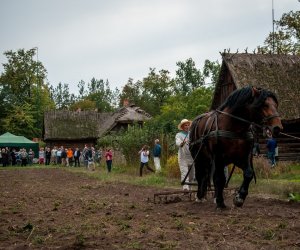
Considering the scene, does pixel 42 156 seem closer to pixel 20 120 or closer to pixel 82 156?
pixel 82 156

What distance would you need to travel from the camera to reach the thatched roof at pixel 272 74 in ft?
86.4

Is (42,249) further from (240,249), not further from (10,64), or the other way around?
(10,64)

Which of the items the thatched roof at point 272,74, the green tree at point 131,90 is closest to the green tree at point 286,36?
the thatched roof at point 272,74

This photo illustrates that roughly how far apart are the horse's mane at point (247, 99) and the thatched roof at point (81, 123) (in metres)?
48.2

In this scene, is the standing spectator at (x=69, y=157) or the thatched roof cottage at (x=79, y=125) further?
the thatched roof cottage at (x=79, y=125)

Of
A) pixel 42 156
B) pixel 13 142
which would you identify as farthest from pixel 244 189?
pixel 13 142

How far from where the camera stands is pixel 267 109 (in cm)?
905

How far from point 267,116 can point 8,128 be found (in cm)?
6008

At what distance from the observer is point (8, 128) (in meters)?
65.3

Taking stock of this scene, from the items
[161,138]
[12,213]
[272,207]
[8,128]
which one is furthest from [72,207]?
[8,128]

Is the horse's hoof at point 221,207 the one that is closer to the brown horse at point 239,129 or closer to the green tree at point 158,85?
the brown horse at point 239,129

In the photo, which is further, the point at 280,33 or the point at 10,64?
the point at 10,64

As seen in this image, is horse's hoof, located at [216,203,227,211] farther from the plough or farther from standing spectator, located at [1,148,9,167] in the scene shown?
standing spectator, located at [1,148,9,167]

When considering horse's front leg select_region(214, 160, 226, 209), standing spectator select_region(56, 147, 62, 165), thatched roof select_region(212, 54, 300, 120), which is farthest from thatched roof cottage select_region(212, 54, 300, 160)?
standing spectator select_region(56, 147, 62, 165)
